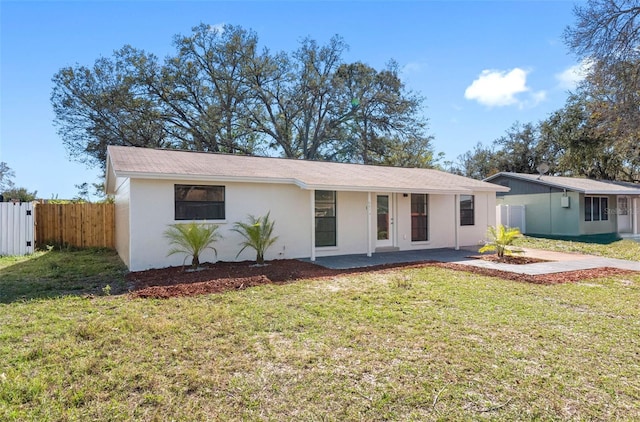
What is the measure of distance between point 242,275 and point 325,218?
3927mm

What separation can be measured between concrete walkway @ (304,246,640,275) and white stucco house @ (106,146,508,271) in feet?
2.03

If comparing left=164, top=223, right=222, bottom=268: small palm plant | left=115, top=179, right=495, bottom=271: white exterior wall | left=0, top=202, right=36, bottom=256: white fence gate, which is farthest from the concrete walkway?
left=0, top=202, right=36, bottom=256: white fence gate

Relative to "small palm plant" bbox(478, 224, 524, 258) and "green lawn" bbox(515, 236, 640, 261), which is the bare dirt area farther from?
"green lawn" bbox(515, 236, 640, 261)

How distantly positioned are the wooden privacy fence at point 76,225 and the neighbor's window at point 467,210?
13230 mm

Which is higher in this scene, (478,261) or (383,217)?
(383,217)

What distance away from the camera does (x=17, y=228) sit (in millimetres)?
12219

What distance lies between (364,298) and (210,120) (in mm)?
21009

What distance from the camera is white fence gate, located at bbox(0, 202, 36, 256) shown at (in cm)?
1207

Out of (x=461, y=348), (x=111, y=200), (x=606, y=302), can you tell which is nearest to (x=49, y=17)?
(x=111, y=200)

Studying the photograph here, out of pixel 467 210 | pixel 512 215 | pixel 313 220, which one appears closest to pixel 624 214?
pixel 512 215

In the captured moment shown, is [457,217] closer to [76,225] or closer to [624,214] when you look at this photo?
[76,225]

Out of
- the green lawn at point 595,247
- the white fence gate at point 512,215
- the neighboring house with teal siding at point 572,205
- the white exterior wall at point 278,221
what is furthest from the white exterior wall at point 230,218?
the neighboring house with teal siding at point 572,205

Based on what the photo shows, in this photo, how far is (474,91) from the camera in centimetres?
2288

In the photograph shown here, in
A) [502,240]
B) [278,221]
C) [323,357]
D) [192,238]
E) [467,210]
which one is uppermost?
[467,210]
